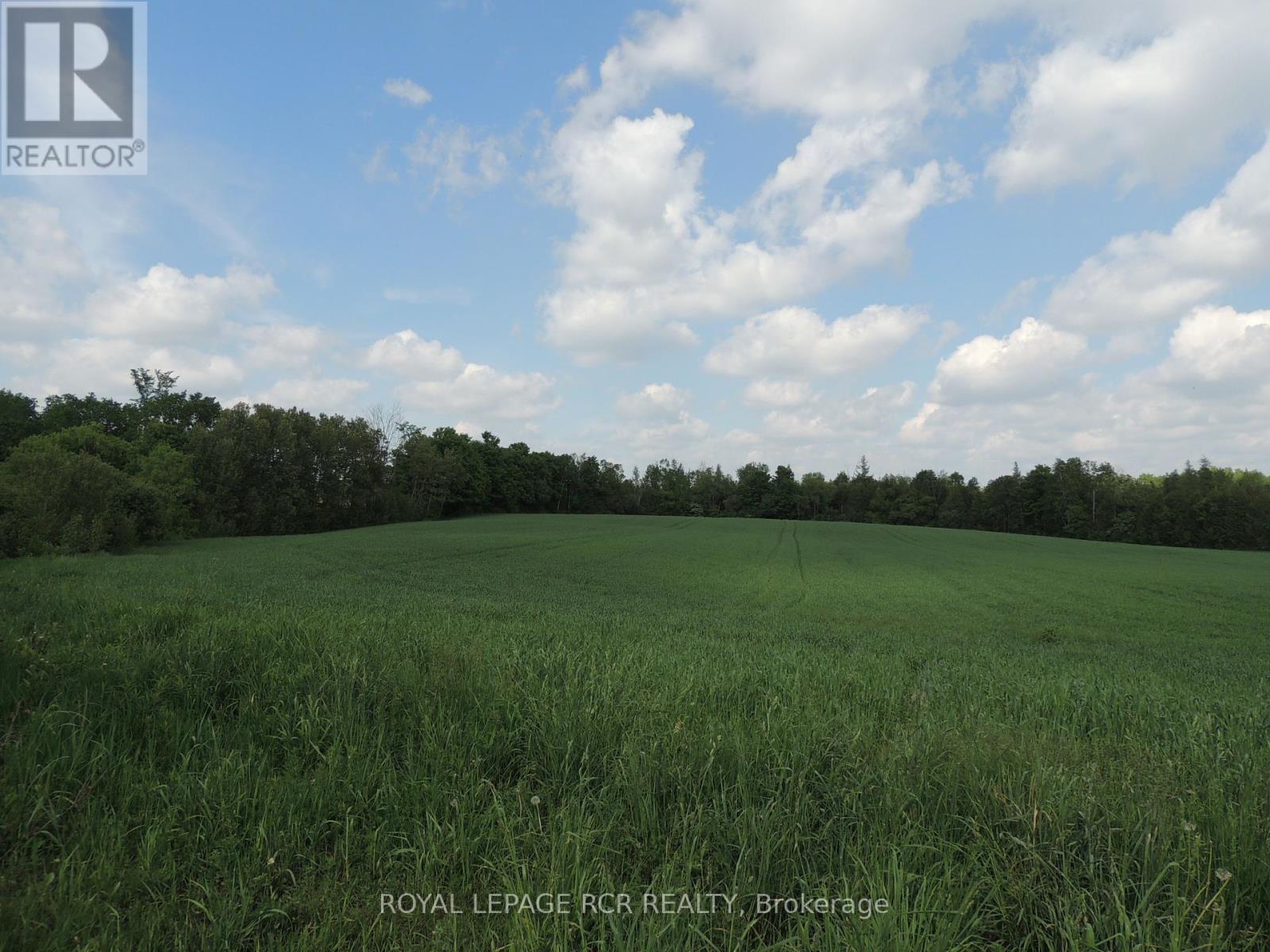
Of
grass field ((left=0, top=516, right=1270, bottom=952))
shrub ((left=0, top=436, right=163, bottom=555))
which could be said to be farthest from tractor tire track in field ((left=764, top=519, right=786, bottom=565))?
shrub ((left=0, top=436, right=163, bottom=555))

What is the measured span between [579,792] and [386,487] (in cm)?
8497

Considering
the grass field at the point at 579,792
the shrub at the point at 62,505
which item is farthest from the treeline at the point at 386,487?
the grass field at the point at 579,792

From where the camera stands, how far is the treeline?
3666 cm

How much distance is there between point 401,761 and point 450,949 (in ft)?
6.08

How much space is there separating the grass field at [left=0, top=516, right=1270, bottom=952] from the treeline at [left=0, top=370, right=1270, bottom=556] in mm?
37299

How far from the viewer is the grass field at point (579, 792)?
2.68m

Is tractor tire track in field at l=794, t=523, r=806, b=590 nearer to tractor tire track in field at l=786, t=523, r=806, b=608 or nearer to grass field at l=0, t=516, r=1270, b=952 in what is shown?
tractor tire track in field at l=786, t=523, r=806, b=608

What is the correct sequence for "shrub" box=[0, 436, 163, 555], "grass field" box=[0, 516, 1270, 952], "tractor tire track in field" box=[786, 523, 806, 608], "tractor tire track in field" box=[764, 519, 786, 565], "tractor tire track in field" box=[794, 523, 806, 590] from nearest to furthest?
"grass field" box=[0, 516, 1270, 952]
"tractor tire track in field" box=[786, 523, 806, 608]
"shrub" box=[0, 436, 163, 555]
"tractor tire track in field" box=[794, 523, 806, 590]
"tractor tire track in field" box=[764, 519, 786, 565]

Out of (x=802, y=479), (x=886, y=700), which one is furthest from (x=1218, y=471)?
(x=886, y=700)

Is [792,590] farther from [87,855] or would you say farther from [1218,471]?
[1218,471]

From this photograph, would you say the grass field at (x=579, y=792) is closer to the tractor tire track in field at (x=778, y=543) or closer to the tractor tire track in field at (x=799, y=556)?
the tractor tire track in field at (x=799, y=556)

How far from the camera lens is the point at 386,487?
267 ft

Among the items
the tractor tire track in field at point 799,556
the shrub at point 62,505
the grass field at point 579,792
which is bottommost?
the tractor tire track in field at point 799,556

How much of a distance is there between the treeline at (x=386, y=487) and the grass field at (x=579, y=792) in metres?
37.3
